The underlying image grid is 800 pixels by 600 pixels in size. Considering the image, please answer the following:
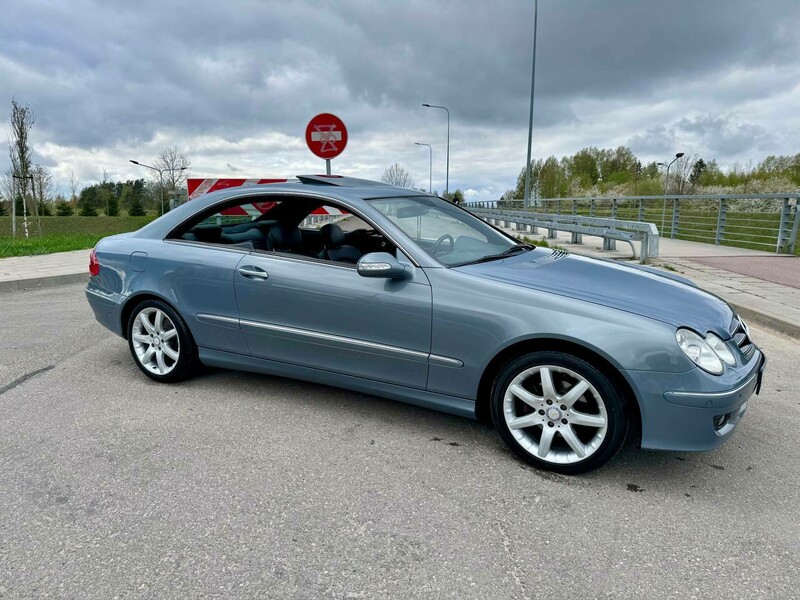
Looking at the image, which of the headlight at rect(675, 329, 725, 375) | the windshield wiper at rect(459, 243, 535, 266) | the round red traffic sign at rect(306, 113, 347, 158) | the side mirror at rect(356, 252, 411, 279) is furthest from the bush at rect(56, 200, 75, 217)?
the headlight at rect(675, 329, 725, 375)

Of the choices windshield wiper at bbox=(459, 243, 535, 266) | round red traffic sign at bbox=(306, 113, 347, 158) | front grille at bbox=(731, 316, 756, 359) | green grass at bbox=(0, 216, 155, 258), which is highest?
round red traffic sign at bbox=(306, 113, 347, 158)

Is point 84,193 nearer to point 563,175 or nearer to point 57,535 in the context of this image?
point 563,175

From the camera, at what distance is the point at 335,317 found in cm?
351

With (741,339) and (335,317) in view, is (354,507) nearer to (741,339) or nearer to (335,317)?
(335,317)

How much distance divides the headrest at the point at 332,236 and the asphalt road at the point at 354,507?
1.06 meters

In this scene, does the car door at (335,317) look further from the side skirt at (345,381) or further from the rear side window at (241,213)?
the rear side window at (241,213)

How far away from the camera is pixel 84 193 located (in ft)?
239

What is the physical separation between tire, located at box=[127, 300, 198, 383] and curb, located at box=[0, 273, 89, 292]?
561 centimetres

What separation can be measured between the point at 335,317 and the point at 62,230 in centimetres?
5193

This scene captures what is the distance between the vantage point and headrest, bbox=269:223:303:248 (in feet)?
13.8

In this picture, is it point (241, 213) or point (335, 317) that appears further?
point (241, 213)

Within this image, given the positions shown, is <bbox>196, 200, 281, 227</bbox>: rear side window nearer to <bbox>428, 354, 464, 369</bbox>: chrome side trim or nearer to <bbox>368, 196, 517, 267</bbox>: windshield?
<bbox>368, 196, 517, 267</bbox>: windshield

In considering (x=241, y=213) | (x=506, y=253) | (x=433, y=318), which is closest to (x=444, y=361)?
(x=433, y=318)

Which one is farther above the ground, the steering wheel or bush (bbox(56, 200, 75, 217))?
the steering wheel
